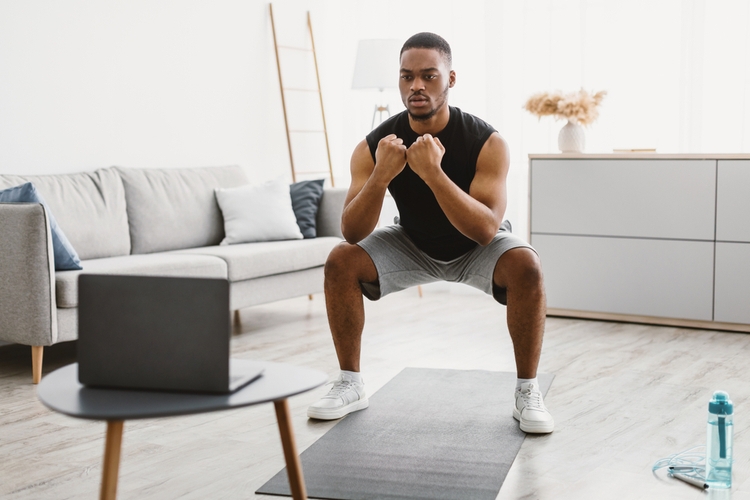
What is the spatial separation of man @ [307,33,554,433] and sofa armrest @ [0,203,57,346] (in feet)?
3.52

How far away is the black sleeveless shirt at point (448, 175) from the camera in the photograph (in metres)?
2.38

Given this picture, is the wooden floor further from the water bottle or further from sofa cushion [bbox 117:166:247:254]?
sofa cushion [bbox 117:166:247:254]

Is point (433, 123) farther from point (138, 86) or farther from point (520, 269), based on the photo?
point (138, 86)

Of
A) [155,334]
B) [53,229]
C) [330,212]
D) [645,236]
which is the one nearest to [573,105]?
[645,236]

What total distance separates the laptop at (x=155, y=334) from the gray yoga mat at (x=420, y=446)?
62 centimetres

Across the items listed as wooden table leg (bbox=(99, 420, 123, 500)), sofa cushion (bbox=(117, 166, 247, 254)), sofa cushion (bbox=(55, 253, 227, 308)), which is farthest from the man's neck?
sofa cushion (bbox=(117, 166, 247, 254))

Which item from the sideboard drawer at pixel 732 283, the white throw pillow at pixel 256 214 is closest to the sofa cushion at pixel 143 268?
the white throw pillow at pixel 256 214

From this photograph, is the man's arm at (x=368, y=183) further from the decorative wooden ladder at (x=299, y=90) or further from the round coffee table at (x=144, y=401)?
the decorative wooden ladder at (x=299, y=90)

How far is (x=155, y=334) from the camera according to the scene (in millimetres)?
1222

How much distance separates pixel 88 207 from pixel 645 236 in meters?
2.58

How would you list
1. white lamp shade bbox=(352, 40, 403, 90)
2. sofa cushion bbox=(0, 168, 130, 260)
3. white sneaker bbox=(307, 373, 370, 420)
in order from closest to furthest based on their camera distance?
1. white sneaker bbox=(307, 373, 370, 420)
2. sofa cushion bbox=(0, 168, 130, 260)
3. white lamp shade bbox=(352, 40, 403, 90)

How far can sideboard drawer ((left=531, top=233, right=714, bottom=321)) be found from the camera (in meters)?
3.50

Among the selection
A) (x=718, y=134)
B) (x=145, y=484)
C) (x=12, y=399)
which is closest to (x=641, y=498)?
(x=145, y=484)

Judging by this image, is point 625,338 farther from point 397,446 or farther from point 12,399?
point 12,399
